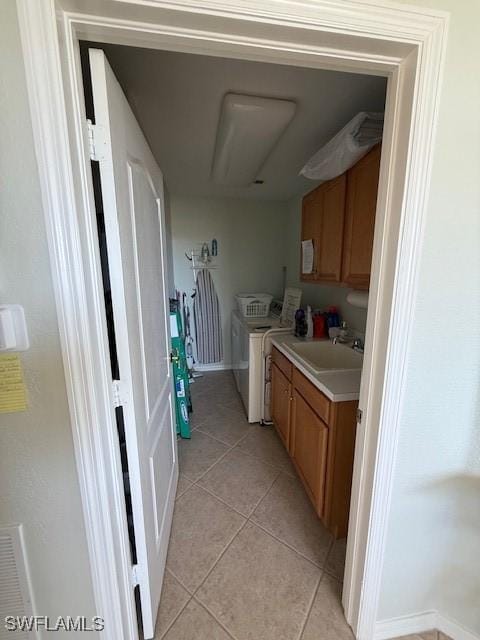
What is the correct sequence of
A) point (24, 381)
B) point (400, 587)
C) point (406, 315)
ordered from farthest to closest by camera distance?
point (400, 587), point (406, 315), point (24, 381)

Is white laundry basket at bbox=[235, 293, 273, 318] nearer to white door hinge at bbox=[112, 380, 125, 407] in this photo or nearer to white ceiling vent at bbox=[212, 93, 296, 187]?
white ceiling vent at bbox=[212, 93, 296, 187]

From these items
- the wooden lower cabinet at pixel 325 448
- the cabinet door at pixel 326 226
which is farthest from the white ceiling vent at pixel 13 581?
the cabinet door at pixel 326 226

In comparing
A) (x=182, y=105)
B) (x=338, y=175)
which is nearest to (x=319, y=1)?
(x=182, y=105)

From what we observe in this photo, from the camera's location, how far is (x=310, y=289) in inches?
111

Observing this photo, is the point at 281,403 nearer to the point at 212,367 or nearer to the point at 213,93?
the point at 212,367

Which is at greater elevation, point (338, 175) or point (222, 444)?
point (338, 175)

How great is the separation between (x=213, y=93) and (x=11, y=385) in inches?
59.3

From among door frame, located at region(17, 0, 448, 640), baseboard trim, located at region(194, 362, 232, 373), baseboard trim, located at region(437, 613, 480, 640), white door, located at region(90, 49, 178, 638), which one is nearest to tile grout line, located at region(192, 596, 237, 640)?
white door, located at region(90, 49, 178, 638)

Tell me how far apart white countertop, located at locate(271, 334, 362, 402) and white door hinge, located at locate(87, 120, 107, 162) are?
1.28 metres

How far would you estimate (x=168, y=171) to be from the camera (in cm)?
244

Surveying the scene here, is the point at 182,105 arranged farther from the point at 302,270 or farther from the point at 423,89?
the point at 302,270

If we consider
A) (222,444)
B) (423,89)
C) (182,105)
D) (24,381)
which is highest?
(182,105)

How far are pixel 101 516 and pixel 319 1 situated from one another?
1.43 meters

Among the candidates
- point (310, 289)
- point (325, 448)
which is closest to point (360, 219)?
point (325, 448)
